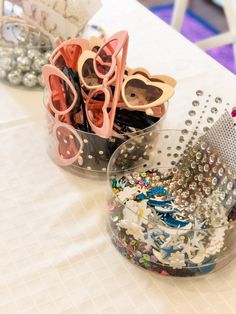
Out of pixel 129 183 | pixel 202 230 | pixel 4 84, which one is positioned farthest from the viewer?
pixel 4 84

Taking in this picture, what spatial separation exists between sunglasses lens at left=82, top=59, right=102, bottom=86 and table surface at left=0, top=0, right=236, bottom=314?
0.13 m

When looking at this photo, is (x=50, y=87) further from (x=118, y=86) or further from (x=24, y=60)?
(x=24, y=60)

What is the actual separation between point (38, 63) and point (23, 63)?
3 cm

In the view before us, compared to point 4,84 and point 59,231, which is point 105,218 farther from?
point 4,84

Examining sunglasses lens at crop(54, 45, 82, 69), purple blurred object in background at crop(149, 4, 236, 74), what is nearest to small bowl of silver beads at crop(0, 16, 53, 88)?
sunglasses lens at crop(54, 45, 82, 69)

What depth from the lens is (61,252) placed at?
58cm

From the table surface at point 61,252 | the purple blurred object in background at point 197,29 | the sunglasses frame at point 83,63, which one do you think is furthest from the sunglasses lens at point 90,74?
the purple blurred object in background at point 197,29

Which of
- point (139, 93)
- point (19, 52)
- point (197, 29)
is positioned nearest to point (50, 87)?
point (139, 93)

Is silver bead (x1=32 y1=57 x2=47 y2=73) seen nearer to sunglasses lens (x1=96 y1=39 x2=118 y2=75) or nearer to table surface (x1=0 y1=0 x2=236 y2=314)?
table surface (x1=0 y1=0 x2=236 y2=314)

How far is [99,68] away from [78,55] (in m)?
0.06

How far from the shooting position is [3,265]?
0.56 meters

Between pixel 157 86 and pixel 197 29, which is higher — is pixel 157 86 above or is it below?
above

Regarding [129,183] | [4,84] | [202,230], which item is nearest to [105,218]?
[129,183]

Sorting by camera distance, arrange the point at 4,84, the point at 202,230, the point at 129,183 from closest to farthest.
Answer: the point at 202,230, the point at 129,183, the point at 4,84
